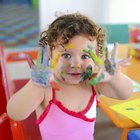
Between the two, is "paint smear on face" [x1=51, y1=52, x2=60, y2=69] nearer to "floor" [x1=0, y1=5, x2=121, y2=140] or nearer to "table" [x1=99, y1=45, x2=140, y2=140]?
"table" [x1=99, y1=45, x2=140, y2=140]

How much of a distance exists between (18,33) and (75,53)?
3.58 meters

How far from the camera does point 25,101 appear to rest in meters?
0.60

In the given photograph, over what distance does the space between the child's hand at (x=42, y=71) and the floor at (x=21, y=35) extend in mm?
860

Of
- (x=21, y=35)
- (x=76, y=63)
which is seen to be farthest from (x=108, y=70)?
(x=21, y=35)

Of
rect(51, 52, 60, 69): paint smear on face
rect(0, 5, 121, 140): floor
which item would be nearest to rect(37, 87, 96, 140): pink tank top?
rect(51, 52, 60, 69): paint smear on face

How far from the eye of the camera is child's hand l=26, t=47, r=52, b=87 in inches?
21.8

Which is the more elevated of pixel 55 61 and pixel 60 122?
pixel 55 61

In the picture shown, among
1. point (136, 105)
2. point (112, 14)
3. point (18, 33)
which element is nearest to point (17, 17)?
point (18, 33)

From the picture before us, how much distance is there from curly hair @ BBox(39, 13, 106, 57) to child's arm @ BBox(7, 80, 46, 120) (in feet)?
0.33

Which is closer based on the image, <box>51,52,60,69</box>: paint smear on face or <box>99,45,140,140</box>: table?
<box>51,52,60,69</box>: paint smear on face

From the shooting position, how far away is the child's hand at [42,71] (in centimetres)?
55

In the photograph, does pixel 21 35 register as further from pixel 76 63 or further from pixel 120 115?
pixel 76 63

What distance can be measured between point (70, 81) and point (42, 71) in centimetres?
11

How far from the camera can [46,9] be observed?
3.09m
